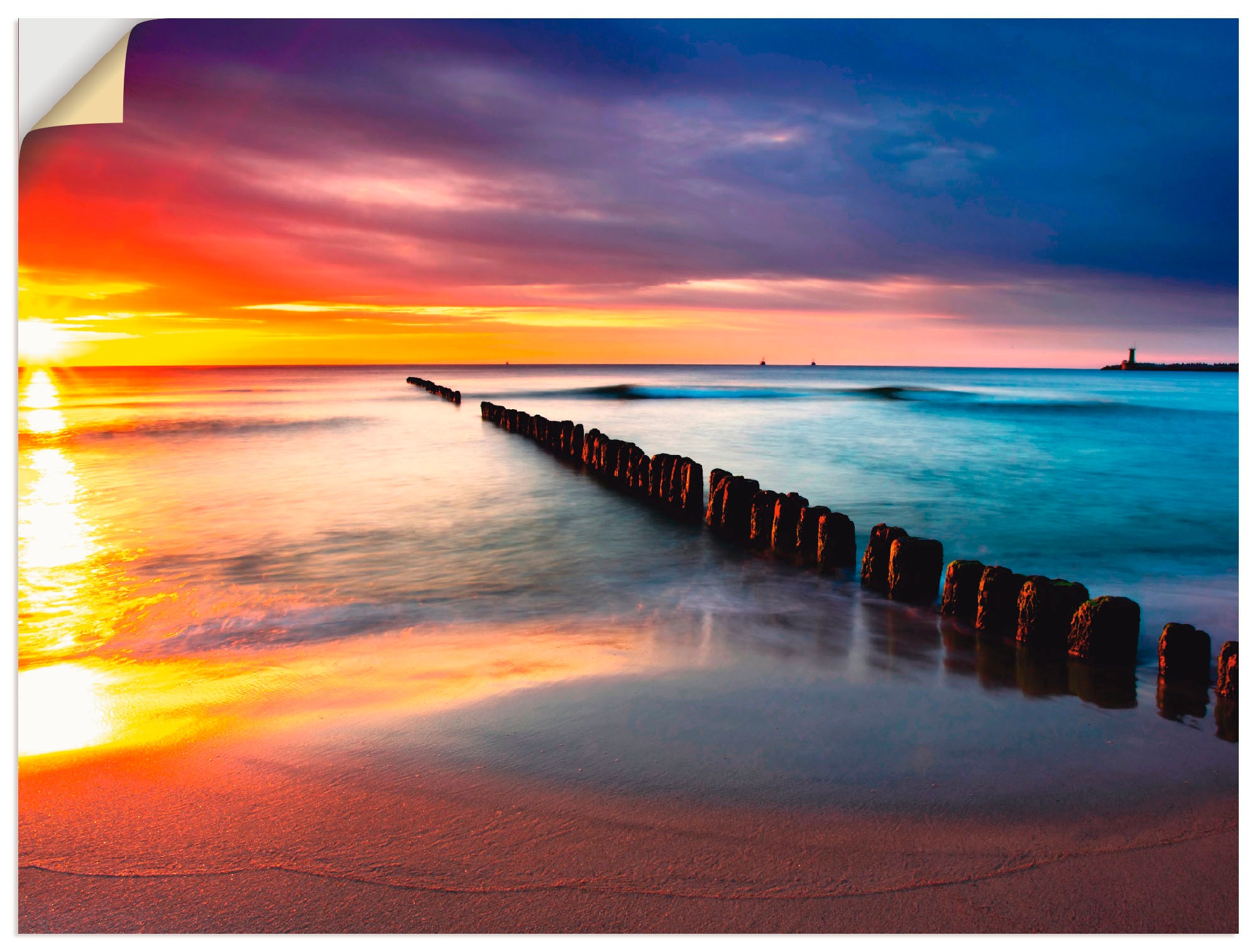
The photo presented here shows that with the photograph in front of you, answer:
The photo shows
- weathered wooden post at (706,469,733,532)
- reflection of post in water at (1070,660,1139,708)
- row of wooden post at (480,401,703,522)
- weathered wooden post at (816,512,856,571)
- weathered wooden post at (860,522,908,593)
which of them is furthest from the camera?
row of wooden post at (480,401,703,522)

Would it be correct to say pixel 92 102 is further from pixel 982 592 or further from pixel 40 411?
pixel 40 411

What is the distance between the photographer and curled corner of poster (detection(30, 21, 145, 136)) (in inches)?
82.4

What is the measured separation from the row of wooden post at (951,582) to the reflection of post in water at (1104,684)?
0.05m

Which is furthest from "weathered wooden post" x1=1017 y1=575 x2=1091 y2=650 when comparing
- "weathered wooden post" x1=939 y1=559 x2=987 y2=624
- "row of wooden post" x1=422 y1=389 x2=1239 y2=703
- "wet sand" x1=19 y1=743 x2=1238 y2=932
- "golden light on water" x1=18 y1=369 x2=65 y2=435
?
"golden light on water" x1=18 y1=369 x2=65 y2=435

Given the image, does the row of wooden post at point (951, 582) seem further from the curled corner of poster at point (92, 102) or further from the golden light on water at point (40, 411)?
the golden light on water at point (40, 411)

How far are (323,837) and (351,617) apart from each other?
2722 mm

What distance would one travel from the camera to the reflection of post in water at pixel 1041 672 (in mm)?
3559

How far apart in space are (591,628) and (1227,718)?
3019mm

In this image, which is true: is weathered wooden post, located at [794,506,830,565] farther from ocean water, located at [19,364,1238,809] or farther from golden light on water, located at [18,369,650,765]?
golden light on water, located at [18,369,650,765]

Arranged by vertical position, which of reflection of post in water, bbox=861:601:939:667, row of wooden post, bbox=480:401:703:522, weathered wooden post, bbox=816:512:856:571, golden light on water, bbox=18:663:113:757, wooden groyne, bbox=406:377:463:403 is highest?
wooden groyne, bbox=406:377:463:403

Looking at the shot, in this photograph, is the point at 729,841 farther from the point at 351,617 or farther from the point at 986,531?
the point at 986,531

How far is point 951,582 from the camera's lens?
4660 millimetres

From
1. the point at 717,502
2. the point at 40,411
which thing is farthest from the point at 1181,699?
the point at 40,411

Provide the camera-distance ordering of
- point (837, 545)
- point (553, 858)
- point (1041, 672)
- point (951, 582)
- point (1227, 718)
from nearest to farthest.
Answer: point (553, 858)
point (1227, 718)
point (1041, 672)
point (951, 582)
point (837, 545)
